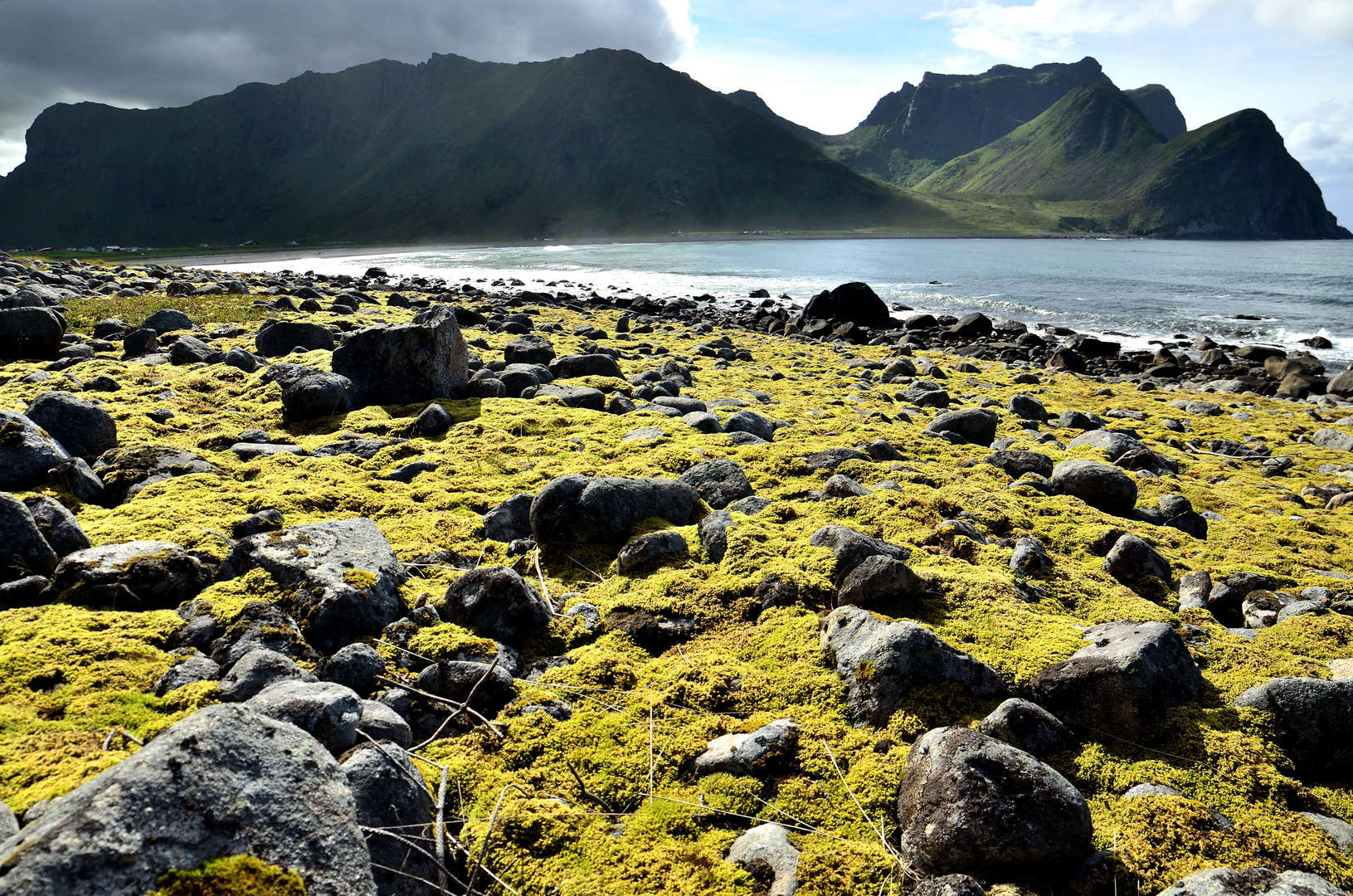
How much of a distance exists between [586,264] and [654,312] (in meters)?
46.5

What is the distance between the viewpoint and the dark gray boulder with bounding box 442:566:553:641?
464 centimetres

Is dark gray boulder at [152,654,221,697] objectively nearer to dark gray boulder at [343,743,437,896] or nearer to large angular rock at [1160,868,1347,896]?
dark gray boulder at [343,743,437,896]

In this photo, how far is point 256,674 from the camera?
377cm

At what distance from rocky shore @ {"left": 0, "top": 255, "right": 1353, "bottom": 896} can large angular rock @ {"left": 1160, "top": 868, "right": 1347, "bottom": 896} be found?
0.02 metres

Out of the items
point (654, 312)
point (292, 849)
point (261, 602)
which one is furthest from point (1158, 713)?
point (654, 312)

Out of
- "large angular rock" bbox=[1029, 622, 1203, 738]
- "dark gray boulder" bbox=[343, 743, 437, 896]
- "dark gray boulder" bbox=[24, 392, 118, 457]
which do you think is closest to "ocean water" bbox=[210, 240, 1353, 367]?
"large angular rock" bbox=[1029, 622, 1203, 738]

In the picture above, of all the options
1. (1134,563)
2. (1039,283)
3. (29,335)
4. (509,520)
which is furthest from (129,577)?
(1039,283)

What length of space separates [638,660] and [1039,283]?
61.5m

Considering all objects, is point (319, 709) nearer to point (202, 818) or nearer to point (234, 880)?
point (202, 818)

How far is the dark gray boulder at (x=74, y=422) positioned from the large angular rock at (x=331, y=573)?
127 inches

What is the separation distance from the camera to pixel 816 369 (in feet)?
60.0

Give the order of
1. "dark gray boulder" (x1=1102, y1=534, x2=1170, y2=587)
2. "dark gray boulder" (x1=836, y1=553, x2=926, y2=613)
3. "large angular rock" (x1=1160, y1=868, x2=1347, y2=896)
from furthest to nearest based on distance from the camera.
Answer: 1. "dark gray boulder" (x1=1102, y1=534, x2=1170, y2=587)
2. "dark gray boulder" (x1=836, y1=553, x2=926, y2=613)
3. "large angular rock" (x1=1160, y1=868, x2=1347, y2=896)

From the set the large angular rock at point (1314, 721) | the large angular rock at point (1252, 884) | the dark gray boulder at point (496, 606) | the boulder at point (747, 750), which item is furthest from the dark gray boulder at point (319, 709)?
the large angular rock at point (1314, 721)

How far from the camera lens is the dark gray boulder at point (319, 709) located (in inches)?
125
